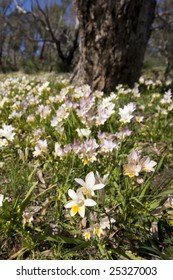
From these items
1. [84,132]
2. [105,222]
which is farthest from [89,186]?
[84,132]

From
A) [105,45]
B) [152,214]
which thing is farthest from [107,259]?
[105,45]

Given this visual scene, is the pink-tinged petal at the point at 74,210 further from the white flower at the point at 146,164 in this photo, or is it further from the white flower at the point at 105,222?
the white flower at the point at 146,164

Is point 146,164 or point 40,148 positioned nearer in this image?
point 146,164

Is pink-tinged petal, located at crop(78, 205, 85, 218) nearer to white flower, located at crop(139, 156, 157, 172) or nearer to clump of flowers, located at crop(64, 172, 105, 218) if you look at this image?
clump of flowers, located at crop(64, 172, 105, 218)

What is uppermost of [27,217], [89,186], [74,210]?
[89,186]

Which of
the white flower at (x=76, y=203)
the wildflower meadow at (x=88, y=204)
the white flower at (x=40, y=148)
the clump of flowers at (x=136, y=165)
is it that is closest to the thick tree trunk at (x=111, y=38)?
the wildflower meadow at (x=88, y=204)

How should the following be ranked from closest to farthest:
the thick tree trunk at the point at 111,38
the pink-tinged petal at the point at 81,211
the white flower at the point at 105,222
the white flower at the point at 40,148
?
the pink-tinged petal at the point at 81,211
the white flower at the point at 105,222
the white flower at the point at 40,148
the thick tree trunk at the point at 111,38

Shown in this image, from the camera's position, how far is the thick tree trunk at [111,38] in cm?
469

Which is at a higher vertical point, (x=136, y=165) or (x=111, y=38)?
(x=111, y=38)

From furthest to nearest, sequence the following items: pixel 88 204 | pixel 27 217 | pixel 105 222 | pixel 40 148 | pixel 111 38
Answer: pixel 111 38, pixel 40 148, pixel 27 217, pixel 105 222, pixel 88 204

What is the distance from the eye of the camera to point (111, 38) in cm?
480

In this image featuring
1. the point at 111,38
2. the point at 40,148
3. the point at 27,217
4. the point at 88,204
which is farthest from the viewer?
the point at 111,38

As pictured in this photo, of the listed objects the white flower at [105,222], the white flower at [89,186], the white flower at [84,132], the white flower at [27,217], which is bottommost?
the white flower at [27,217]

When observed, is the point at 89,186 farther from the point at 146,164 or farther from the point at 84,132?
the point at 84,132
